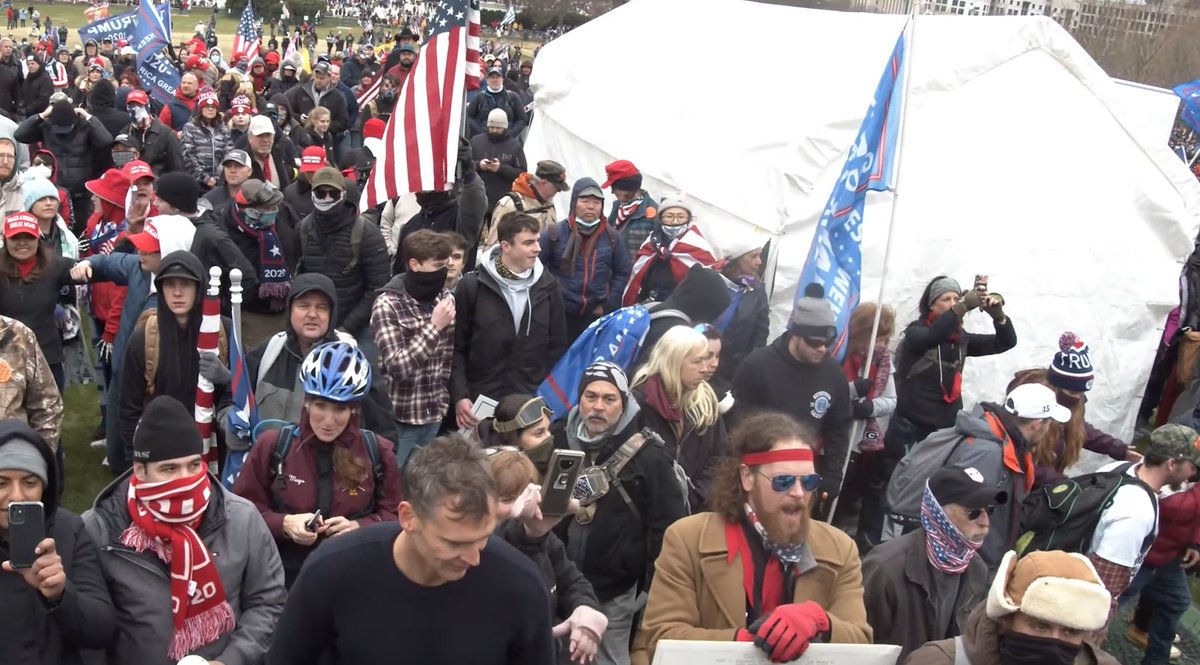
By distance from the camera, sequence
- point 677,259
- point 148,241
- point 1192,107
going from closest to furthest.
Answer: point 148,241
point 677,259
point 1192,107

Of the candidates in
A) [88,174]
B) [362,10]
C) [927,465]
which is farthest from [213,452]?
[362,10]

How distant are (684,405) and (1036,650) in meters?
2.39

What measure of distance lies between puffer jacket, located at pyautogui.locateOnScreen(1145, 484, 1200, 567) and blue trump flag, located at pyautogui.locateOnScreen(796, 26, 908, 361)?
1.94 meters

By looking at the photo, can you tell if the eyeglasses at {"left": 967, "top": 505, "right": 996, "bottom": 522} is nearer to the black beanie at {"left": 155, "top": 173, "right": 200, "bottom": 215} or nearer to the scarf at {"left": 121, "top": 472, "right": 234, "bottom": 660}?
the scarf at {"left": 121, "top": 472, "right": 234, "bottom": 660}

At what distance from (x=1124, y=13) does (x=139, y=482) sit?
1684 inches

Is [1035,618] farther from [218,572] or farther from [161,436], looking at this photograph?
[161,436]

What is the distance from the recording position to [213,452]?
535 cm

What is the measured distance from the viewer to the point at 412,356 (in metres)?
5.84

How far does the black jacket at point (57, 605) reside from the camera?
3344 mm

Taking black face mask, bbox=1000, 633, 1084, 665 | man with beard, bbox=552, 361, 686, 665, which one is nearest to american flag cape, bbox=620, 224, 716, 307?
man with beard, bbox=552, 361, 686, 665

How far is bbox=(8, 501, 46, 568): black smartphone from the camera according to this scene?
321cm

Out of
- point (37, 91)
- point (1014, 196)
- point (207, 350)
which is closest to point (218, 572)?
point (207, 350)

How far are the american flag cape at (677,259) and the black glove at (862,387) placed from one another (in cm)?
167

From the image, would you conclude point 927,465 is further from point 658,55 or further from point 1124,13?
point 1124,13
